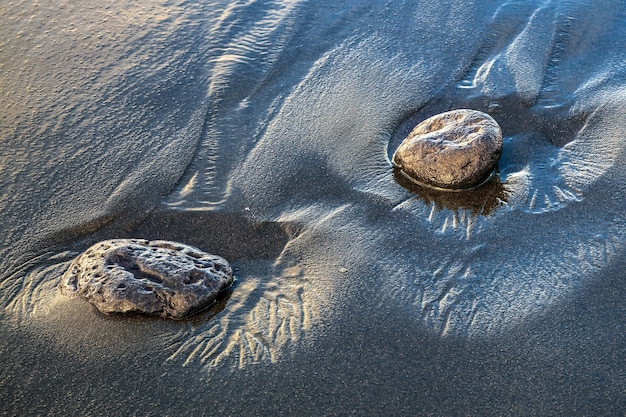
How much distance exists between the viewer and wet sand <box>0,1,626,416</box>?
99.5 inches

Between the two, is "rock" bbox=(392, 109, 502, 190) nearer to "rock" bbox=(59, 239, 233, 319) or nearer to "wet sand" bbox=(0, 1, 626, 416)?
"wet sand" bbox=(0, 1, 626, 416)

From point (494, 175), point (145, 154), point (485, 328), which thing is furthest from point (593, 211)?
point (145, 154)

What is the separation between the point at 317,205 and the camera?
3357 millimetres

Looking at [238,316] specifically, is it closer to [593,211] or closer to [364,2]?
[593,211]

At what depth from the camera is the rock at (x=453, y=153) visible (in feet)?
11.1

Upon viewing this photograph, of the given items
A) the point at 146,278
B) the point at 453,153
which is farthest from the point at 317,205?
the point at 146,278

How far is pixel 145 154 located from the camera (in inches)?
142

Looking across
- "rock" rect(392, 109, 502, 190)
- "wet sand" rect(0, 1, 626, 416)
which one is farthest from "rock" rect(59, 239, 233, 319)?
"rock" rect(392, 109, 502, 190)

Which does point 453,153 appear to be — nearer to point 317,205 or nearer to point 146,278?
point 317,205

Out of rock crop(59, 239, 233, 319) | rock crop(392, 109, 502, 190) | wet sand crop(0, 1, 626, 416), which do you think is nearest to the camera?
wet sand crop(0, 1, 626, 416)

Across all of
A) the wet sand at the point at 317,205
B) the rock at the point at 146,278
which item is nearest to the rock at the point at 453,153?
the wet sand at the point at 317,205

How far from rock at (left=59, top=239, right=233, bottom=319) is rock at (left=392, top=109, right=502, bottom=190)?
1.23 meters

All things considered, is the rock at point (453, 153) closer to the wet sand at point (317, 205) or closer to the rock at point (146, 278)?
the wet sand at point (317, 205)

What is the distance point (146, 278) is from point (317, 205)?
1.01 m
